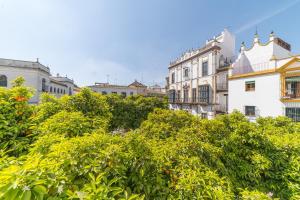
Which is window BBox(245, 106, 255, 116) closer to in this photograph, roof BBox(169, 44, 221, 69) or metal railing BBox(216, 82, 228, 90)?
metal railing BBox(216, 82, 228, 90)

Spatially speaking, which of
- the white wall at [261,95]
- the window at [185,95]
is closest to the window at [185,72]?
the window at [185,95]

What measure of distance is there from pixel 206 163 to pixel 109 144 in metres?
2.21

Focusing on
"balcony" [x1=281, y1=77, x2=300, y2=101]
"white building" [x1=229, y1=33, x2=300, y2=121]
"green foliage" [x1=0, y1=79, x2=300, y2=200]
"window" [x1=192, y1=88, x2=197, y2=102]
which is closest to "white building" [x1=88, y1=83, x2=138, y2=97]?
"window" [x1=192, y1=88, x2=197, y2=102]

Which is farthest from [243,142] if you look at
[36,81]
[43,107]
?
[36,81]

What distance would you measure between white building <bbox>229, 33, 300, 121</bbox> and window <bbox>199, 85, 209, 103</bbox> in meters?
3.66

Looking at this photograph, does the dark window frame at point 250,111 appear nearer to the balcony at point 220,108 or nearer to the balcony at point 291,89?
the balcony at point 291,89

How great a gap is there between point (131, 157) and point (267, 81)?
712 inches

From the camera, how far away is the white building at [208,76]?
71.2 feet

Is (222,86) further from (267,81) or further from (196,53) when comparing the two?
(196,53)

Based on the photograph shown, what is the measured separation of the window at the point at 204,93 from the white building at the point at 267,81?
144 inches

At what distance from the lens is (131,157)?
257 cm

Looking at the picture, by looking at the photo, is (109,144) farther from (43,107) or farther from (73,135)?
(43,107)

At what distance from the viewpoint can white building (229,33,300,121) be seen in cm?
1414

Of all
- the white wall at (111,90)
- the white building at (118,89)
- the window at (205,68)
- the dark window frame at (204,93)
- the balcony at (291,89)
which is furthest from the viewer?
the white building at (118,89)
